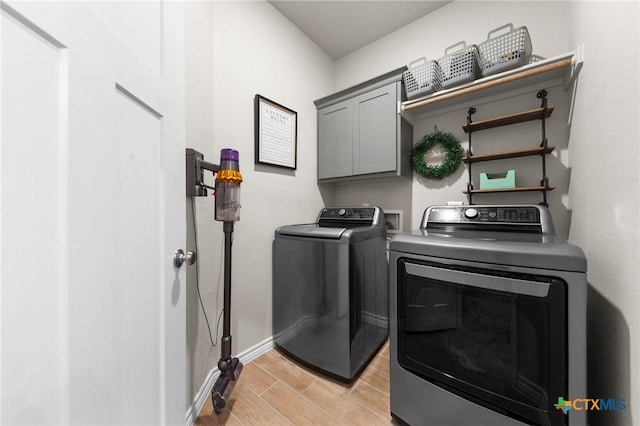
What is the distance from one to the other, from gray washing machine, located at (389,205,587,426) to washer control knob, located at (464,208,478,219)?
18 centimetres

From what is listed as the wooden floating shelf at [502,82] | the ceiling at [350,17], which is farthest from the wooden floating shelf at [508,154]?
the ceiling at [350,17]

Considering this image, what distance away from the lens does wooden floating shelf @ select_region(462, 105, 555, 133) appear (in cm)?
138

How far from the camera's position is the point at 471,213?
51.0 inches

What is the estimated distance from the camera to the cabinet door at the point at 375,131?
173 centimetres

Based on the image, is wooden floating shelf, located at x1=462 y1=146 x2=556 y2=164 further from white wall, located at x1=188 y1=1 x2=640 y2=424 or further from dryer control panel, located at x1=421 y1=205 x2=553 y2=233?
dryer control panel, located at x1=421 y1=205 x2=553 y2=233

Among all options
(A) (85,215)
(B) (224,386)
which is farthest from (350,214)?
(A) (85,215)

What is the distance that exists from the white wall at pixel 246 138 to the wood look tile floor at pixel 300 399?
0.67 ft

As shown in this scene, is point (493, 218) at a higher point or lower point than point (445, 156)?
lower

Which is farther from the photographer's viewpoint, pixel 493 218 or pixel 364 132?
pixel 364 132

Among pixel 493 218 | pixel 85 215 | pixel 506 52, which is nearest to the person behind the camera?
pixel 85 215

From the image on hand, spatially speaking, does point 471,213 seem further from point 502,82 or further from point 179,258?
point 179,258

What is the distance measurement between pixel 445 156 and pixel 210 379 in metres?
2.19

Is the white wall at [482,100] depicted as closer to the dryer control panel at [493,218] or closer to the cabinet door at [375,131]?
the cabinet door at [375,131]

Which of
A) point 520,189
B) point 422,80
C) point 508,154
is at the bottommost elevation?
point 520,189
